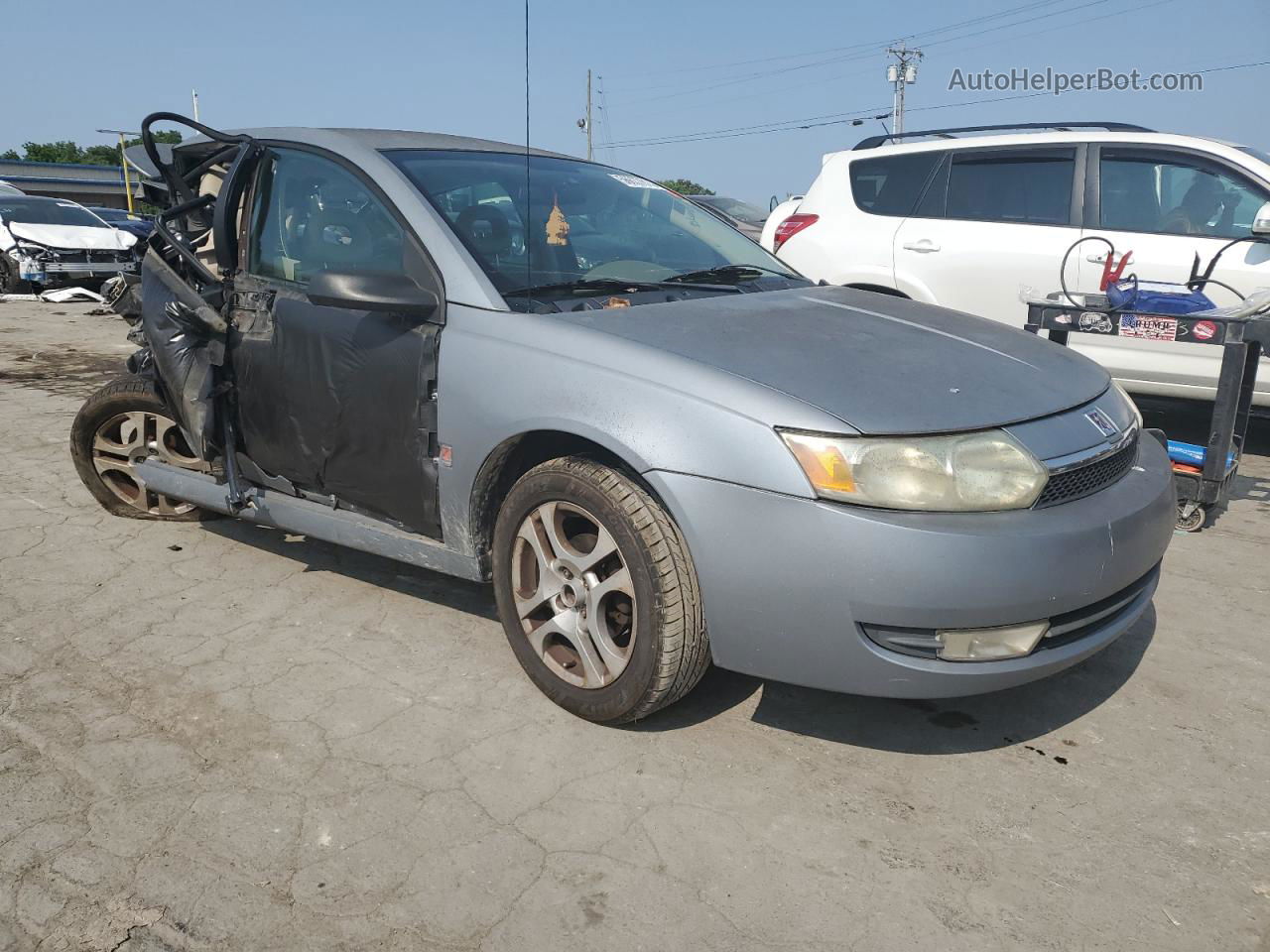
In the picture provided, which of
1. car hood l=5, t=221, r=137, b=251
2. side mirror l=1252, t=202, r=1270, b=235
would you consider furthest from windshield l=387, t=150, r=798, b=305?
car hood l=5, t=221, r=137, b=251

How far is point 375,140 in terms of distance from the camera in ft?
11.6

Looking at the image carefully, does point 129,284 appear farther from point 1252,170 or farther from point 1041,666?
point 1252,170

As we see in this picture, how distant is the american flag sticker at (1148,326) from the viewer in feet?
14.0

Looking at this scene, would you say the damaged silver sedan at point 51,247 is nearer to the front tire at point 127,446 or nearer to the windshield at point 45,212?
the windshield at point 45,212

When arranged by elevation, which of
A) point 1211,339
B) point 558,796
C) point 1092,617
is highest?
point 1211,339

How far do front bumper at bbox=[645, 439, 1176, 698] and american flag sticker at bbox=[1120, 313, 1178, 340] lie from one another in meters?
2.04

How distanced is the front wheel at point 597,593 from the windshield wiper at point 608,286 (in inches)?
22.9

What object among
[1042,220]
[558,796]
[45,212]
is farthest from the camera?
[45,212]

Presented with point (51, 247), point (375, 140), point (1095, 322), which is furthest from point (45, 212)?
point (1095, 322)

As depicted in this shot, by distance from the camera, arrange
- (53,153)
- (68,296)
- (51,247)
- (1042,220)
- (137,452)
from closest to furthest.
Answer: (137,452)
(1042,220)
(68,296)
(51,247)
(53,153)

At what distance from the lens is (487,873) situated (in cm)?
226

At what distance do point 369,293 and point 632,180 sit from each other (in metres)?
1.49

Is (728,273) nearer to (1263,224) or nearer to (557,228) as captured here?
(557,228)

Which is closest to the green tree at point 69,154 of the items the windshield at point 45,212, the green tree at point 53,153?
the green tree at point 53,153
